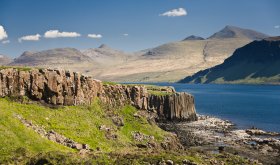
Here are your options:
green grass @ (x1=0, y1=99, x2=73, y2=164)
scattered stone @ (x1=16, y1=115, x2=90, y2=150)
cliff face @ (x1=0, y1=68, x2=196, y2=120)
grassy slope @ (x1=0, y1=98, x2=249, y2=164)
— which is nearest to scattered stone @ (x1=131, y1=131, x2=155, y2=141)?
grassy slope @ (x1=0, y1=98, x2=249, y2=164)

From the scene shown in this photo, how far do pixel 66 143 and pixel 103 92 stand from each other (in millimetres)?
39788

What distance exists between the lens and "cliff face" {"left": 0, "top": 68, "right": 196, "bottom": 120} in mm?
84750

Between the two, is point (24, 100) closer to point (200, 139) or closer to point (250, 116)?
point (200, 139)

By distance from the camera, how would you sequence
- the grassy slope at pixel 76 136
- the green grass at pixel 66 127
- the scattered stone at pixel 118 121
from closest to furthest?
the grassy slope at pixel 76 136 < the green grass at pixel 66 127 < the scattered stone at pixel 118 121

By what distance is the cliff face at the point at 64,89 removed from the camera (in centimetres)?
8475

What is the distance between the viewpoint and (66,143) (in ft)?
239

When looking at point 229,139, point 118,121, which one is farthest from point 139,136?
point 229,139

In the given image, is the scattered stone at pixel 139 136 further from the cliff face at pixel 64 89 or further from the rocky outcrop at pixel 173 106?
the rocky outcrop at pixel 173 106

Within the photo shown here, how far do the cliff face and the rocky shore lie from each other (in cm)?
1955

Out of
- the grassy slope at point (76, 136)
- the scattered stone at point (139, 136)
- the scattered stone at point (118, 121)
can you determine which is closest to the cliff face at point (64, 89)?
the grassy slope at point (76, 136)

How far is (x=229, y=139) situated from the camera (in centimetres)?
11769

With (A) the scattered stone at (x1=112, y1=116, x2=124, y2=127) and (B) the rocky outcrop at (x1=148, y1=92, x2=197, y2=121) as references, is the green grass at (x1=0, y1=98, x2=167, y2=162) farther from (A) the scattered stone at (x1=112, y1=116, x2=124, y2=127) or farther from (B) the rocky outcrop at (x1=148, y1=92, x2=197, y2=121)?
(B) the rocky outcrop at (x1=148, y1=92, x2=197, y2=121)

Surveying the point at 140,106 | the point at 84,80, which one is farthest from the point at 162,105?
the point at 84,80

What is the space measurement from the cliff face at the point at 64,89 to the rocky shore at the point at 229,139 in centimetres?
1955
